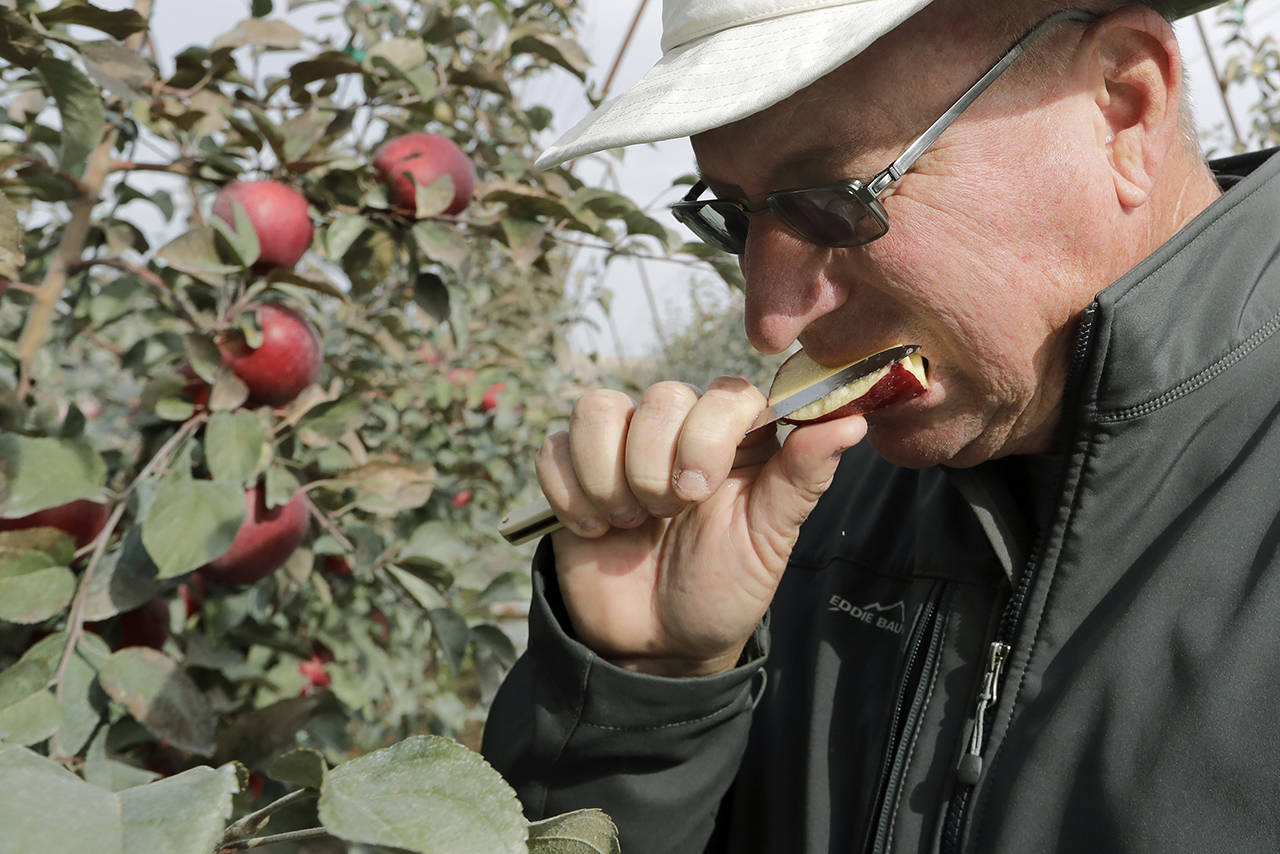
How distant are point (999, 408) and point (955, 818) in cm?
40

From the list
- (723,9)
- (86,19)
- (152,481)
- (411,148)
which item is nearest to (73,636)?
(152,481)

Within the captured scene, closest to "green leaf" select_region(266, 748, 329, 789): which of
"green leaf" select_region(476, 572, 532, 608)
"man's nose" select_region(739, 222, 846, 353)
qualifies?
"man's nose" select_region(739, 222, 846, 353)

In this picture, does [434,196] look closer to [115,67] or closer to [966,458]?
[115,67]

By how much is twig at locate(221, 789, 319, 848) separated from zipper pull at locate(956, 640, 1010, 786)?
682 mm

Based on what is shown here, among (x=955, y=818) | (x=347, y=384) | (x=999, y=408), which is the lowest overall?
(x=347, y=384)

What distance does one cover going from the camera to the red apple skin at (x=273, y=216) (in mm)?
1415

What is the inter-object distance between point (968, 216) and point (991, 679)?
45cm

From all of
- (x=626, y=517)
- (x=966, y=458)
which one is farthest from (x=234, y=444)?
(x=966, y=458)

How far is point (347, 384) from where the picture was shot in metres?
2.11

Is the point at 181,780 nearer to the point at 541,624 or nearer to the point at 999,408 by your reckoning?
the point at 541,624

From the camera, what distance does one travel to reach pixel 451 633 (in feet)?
4.67

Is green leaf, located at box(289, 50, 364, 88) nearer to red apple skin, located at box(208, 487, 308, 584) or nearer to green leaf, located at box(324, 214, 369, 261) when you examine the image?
green leaf, located at box(324, 214, 369, 261)

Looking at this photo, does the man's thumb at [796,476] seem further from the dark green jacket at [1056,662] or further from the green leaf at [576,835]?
the green leaf at [576,835]

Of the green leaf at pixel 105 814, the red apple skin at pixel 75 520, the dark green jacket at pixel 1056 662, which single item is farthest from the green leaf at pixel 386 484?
the green leaf at pixel 105 814
